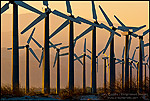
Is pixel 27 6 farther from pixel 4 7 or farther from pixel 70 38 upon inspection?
pixel 70 38

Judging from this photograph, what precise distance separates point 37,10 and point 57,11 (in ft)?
11.7

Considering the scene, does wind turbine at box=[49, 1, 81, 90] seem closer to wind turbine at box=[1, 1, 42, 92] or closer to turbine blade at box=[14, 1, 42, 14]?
turbine blade at box=[14, 1, 42, 14]

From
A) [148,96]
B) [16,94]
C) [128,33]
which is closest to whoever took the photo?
[16,94]

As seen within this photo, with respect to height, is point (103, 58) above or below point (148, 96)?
above

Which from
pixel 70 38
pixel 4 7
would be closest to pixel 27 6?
pixel 4 7

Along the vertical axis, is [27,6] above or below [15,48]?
above

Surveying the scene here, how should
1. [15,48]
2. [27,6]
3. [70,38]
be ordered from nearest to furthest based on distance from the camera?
[15,48]
[27,6]
[70,38]

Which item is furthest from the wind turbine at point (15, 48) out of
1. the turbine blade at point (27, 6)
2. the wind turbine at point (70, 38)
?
the wind turbine at point (70, 38)

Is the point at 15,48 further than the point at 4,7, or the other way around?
the point at 4,7

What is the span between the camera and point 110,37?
4181 centimetres

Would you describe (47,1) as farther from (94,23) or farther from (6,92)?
(6,92)

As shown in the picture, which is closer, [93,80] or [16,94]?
[16,94]

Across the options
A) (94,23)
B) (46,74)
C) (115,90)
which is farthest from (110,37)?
(115,90)

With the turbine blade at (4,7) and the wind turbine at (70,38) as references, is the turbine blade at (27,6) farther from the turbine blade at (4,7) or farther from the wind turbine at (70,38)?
the wind turbine at (70,38)
